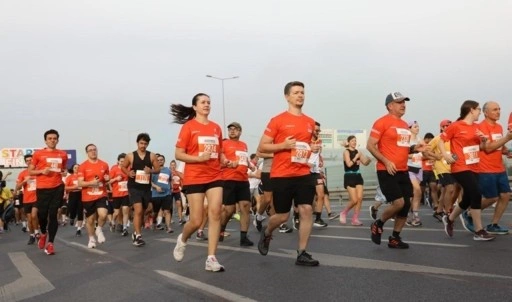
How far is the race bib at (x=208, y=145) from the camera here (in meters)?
6.74

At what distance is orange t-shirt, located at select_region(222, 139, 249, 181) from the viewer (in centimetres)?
949

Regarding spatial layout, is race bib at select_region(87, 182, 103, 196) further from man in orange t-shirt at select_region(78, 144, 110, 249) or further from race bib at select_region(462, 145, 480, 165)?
race bib at select_region(462, 145, 480, 165)

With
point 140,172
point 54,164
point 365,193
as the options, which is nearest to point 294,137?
point 140,172

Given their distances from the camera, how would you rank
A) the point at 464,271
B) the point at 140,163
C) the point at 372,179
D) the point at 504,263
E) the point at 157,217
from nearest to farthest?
1. the point at 464,271
2. the point at 504,263
3. the point at 140,163
4. the point at 157,217
5. the point at 372,179

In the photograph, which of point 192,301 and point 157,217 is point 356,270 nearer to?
point 192,301

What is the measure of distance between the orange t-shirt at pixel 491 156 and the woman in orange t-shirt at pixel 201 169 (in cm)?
416

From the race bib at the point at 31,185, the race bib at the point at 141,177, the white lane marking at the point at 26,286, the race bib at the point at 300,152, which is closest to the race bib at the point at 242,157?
→ the race bib at the point at 141,177

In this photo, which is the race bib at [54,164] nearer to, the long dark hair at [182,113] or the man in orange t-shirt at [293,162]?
the long dark hair at [182,113]

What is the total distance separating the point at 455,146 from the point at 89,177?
22.2ft

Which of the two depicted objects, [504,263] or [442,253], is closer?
[504,263]

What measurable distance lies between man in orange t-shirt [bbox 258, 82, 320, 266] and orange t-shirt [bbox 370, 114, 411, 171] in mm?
1427

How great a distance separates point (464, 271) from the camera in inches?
215

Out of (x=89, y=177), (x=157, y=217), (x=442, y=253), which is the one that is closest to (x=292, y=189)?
(x=442, y=253)

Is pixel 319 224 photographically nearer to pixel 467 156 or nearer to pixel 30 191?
pixel 467 156
